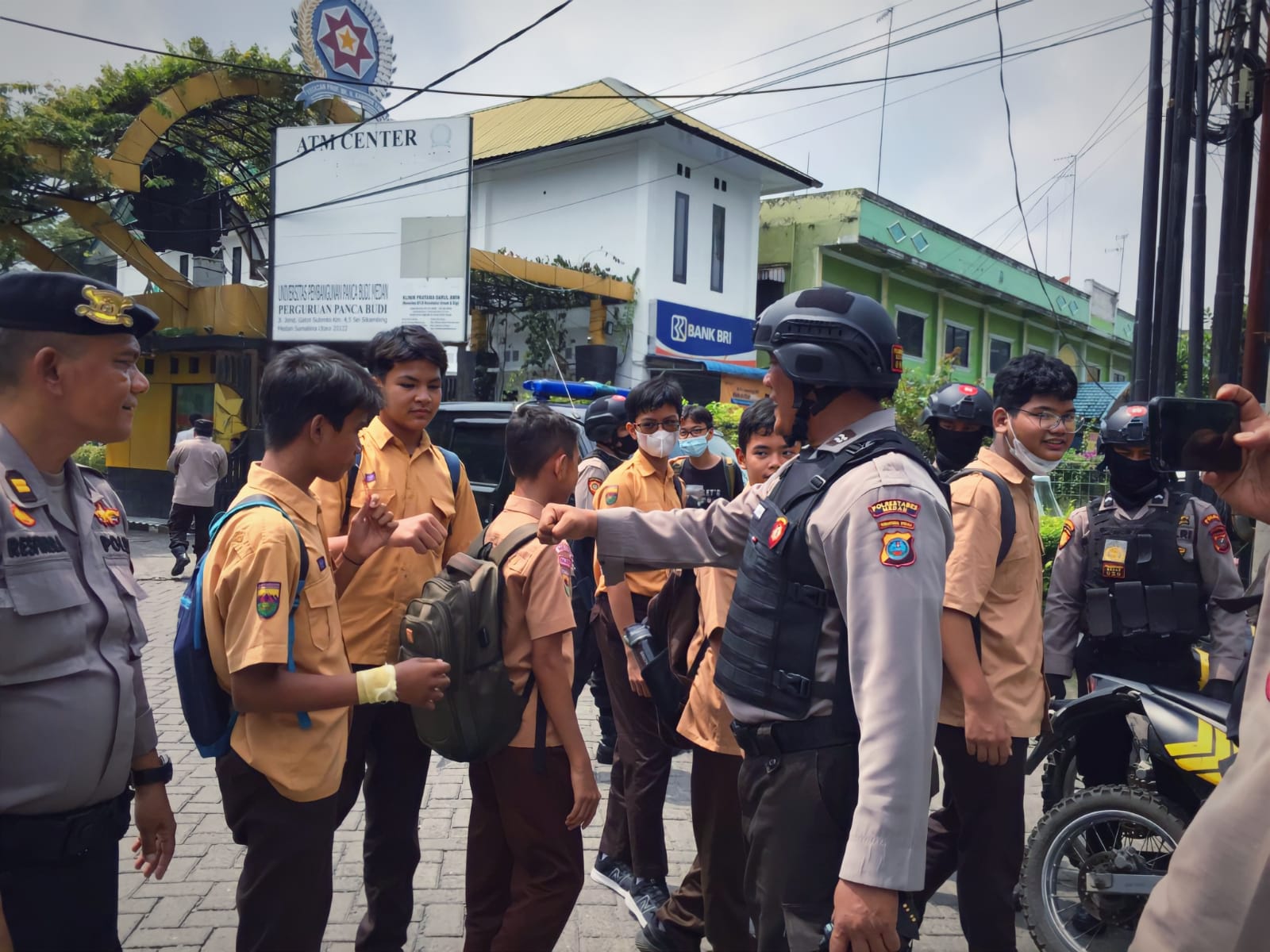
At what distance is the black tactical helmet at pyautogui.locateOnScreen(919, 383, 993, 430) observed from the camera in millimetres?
3943

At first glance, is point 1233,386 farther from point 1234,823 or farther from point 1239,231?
point 1239,231

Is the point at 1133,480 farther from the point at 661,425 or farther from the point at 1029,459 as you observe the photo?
the point at 661,425

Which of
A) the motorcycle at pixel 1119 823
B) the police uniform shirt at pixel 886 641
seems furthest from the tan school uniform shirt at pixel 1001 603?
the police uniform shirt at pixel 886 641

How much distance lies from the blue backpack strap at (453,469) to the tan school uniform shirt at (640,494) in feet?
3.52

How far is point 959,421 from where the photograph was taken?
3.98m

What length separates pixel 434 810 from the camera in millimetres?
4613

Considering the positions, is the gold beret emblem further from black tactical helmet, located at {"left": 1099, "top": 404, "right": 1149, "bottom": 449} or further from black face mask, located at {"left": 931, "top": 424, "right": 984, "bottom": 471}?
black tactical helmet, located at {"left": 1099, "top": 404, "right": 1149, "bottom": 449}

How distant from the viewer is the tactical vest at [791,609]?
1999 millimetres

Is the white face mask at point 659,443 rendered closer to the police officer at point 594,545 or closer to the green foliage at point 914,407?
the police officer at point 594,545

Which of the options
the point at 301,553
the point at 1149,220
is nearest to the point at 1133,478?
the point at 301,553

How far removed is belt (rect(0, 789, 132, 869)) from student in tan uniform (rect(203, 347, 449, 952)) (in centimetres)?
31

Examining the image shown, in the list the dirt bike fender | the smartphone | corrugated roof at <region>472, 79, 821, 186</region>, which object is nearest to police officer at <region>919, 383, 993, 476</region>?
the dirt bike fender

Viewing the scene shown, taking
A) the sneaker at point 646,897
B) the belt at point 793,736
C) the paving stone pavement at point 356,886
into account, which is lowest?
the paving stone pavement at point 356,886

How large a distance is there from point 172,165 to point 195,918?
18556 mm
